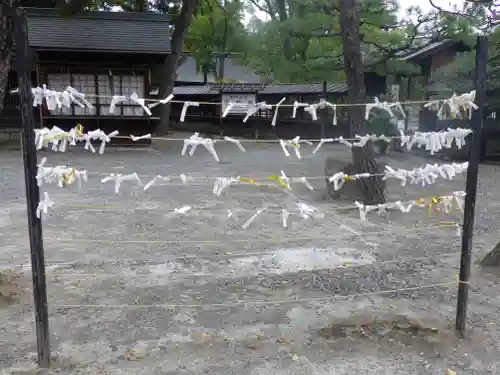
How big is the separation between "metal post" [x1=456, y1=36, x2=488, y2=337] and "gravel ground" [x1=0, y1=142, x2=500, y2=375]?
207 millimetres

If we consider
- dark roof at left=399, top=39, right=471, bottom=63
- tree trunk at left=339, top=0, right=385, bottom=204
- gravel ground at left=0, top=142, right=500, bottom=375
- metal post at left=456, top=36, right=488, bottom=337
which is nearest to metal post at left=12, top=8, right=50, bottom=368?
gravel ground at left=0, top=142, right=500, bottom=375

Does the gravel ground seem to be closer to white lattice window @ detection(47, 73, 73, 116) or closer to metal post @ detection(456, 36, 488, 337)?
metal post @ detection(456, 36, 488, 337)

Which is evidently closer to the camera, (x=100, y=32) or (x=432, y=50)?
(x=100, y=32)

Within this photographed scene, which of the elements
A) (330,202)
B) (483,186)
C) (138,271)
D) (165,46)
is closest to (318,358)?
(138,271)

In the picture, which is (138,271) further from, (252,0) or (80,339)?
(252,0)

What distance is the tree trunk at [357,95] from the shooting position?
7.33 m

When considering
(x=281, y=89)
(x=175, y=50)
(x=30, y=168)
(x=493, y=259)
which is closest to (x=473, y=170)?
(x=493, y=259)

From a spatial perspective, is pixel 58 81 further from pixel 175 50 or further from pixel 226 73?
pixel 226 73

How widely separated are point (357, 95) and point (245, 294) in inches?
189

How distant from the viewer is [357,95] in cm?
771

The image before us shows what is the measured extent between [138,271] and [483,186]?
733cm

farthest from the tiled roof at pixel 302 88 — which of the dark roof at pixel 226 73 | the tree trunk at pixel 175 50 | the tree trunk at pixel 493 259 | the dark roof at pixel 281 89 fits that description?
the tree trunk at pixel 493 259

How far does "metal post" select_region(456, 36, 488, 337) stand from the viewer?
9.82 ft

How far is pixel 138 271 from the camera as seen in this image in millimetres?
4297
